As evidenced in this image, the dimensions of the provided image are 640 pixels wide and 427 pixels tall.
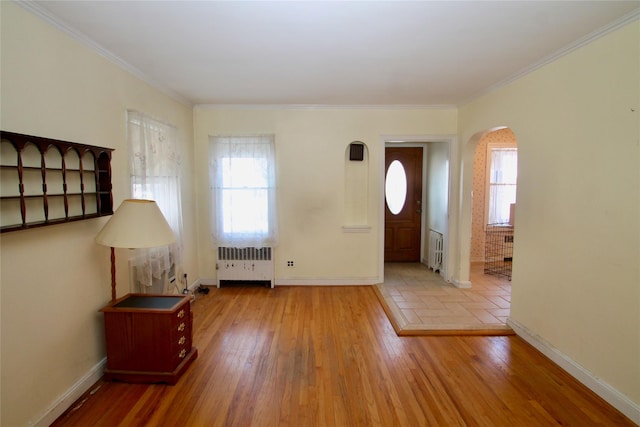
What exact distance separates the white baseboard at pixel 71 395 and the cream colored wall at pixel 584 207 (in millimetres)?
3614

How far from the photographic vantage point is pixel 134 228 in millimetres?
2137

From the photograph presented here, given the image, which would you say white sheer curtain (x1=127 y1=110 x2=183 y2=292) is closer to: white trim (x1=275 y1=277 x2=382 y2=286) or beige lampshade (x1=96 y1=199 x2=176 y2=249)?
beige lampshade (x1=96 y1=199 x2=176 y2=249)

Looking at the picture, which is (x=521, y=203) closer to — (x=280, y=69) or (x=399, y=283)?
(x=399, y=283)

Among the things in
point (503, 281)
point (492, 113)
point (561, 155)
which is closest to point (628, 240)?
point (561, 155)

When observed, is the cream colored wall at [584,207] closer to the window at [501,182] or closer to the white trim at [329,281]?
the white trim at [329,281]

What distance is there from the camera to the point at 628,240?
6.50 feet

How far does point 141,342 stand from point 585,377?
3.26 m

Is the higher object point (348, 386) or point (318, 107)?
point (318, 107)

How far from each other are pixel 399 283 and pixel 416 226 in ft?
4.95

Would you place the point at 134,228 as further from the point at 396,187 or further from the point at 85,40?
the point at 396,187

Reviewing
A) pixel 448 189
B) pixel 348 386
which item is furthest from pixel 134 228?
pixel 448 189

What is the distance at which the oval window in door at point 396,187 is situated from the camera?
5.46m

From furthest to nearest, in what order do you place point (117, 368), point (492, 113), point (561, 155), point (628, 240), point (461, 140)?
point (461, 140)
point (492, 113)
point (561, 155)
point (117, 368)
point (628, 240)

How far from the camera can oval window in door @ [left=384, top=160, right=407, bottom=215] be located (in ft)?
17.9
